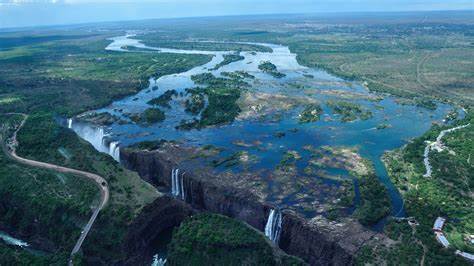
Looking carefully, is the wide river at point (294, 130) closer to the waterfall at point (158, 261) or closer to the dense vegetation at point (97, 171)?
the dense vegetation at point (97, 171)

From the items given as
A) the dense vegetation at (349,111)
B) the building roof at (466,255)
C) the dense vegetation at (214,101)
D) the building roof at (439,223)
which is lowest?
the building roof at (466,255)

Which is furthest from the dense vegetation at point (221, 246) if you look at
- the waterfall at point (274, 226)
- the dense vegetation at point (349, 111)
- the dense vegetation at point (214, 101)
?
the dense vegetation at point (349, 111)

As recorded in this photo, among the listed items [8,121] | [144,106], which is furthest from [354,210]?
[8,121]

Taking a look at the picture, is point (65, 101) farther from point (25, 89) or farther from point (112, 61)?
point (112, 61)

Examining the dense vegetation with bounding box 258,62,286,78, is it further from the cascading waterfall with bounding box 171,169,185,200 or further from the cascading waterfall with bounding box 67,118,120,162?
the cascading waterfall with bounding box 171,169,185,200

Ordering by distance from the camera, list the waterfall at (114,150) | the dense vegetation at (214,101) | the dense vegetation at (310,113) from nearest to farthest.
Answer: the waterfall at (114,150)
the dense vegetation at (214,101)
the dense vegetation at (310,113)
